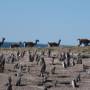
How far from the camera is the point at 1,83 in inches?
1029

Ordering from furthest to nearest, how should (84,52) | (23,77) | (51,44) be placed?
(51,44), (84,52), (23,77)

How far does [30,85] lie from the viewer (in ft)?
84.3

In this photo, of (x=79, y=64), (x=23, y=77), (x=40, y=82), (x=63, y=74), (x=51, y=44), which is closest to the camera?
(x=40, y=82)

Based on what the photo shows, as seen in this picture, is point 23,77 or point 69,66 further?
point 69,66

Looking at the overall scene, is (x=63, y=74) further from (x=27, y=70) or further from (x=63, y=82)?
(x=63, y=82)

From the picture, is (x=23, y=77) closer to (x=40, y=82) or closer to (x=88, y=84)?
(x=40, y=82)

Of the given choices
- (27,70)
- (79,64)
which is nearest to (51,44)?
(79,64)

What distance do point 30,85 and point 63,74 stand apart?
7389 millimetres

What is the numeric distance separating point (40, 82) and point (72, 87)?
2.54 m

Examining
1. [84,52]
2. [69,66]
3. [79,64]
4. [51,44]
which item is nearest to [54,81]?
[69,66]

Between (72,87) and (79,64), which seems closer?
(72,87)

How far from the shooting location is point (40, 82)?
26.8m

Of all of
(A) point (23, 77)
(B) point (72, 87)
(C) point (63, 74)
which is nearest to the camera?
(B) point (72, 87)

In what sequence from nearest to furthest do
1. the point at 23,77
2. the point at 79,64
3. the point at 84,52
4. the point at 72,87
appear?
1. the point at 72,87
2. the point at 23,77
3. the point at 79,64
4. the point at 84,52
